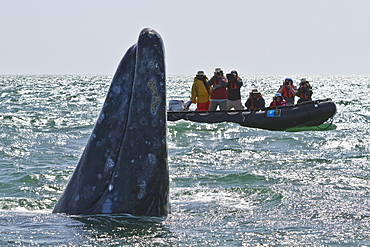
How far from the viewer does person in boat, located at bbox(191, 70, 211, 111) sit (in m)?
19.1

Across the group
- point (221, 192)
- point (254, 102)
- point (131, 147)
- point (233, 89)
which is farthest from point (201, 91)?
point (131, 147)

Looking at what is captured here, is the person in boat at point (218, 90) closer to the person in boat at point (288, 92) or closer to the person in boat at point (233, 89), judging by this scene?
the person in boat at point (233, 89)

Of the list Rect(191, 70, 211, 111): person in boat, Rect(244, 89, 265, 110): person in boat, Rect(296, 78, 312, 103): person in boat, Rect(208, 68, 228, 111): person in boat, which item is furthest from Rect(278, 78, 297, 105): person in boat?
Rect(191, 70, 211, 111): person in boat

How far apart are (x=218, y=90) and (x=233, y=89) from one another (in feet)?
1.93

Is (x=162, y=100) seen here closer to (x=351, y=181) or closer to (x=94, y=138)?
(x=94, y=138)

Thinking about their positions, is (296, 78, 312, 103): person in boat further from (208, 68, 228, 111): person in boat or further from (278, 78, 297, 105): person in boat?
(208, 68, 228, 111): person in boat

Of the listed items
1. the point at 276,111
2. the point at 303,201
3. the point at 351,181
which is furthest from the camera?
the point at 276,111

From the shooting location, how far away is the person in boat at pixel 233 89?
62.3ft

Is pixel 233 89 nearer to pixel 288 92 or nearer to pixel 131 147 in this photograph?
pixel 288 92

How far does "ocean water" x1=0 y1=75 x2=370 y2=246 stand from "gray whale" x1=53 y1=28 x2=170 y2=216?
18 centimetres

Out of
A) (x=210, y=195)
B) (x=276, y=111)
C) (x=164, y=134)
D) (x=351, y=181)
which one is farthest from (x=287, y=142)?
(x=164, y=134)

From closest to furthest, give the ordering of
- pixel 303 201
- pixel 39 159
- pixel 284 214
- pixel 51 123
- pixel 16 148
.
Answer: pixel 284 214 < pixel 303 201 < pixel 39 159 < pixel 16 148 < pixel 51 123

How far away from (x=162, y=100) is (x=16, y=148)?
8893mm

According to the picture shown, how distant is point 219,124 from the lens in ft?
60.1
